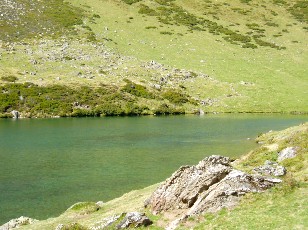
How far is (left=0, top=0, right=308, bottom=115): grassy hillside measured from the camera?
10638 centimetres

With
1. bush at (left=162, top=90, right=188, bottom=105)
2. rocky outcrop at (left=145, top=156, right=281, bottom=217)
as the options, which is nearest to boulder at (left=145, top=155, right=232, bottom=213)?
rocky outcrop at (left=145, top=156, right=281, bottom=217)

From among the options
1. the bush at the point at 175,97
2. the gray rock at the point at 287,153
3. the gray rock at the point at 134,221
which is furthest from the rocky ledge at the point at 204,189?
the bush at the point at 175,97

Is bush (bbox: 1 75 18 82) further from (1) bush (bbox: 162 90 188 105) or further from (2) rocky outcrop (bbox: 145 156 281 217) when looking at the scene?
(2) rocky outcrop (bbox: 145 156 281 217)

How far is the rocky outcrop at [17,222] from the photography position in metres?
27.2

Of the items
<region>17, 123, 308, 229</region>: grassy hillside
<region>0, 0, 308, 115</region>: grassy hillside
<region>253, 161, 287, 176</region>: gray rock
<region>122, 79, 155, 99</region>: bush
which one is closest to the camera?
<region>17, 123, 308, 229</region>: grassy hillside

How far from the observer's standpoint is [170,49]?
130m

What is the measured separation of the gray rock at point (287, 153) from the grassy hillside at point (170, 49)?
211ft

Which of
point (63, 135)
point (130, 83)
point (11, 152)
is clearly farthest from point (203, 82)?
point (11, 152)

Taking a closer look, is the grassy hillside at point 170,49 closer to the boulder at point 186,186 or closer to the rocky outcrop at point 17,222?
the rocky outcrop at point 17,222

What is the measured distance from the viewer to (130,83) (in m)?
106

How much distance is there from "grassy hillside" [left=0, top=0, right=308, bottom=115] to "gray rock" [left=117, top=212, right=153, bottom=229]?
7475 centimetres

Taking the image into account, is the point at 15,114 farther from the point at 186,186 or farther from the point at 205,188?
the point at 205,188

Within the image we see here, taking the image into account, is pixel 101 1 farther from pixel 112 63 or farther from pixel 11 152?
pixel 11 152

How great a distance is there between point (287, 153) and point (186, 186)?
474 inches
